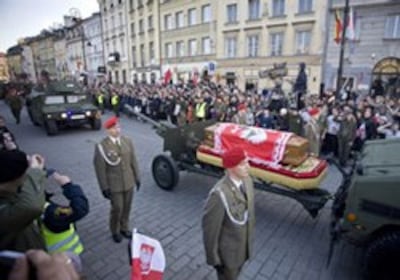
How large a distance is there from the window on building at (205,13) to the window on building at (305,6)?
9666 millimetres

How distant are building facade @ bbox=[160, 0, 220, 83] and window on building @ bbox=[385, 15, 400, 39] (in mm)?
13739

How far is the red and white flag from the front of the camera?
165 cm

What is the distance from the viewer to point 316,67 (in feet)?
66.7

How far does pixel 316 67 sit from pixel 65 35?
49.6 metres

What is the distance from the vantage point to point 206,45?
28250mm

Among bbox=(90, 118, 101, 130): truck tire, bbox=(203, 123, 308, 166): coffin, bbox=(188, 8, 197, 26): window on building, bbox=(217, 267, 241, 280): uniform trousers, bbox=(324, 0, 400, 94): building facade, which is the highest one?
bbox=(188, 8, 197, 26): window on building

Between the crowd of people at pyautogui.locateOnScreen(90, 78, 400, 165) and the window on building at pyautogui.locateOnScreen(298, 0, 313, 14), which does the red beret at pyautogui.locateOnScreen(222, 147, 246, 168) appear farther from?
the window on building at pyautogui.locateOnScreen(298, 0, 313, 14)

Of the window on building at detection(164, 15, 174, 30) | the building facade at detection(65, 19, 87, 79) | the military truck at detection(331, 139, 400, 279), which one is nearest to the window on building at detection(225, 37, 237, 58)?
the window on building at detection(164, 15, 174, 30)

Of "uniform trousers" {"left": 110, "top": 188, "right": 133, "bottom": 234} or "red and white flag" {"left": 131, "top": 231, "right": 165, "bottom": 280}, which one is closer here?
"red and white flag" {"left": 131, "top": 231, "right": 165, "bottom": 280}

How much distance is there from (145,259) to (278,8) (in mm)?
24051

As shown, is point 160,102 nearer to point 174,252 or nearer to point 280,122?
point 280,122

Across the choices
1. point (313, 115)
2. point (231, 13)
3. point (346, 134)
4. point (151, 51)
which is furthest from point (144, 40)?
point (346, 134)

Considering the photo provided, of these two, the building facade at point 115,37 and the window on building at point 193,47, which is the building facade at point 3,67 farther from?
the window on building at point 193,47

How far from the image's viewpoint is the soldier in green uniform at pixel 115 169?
4.09 metres
